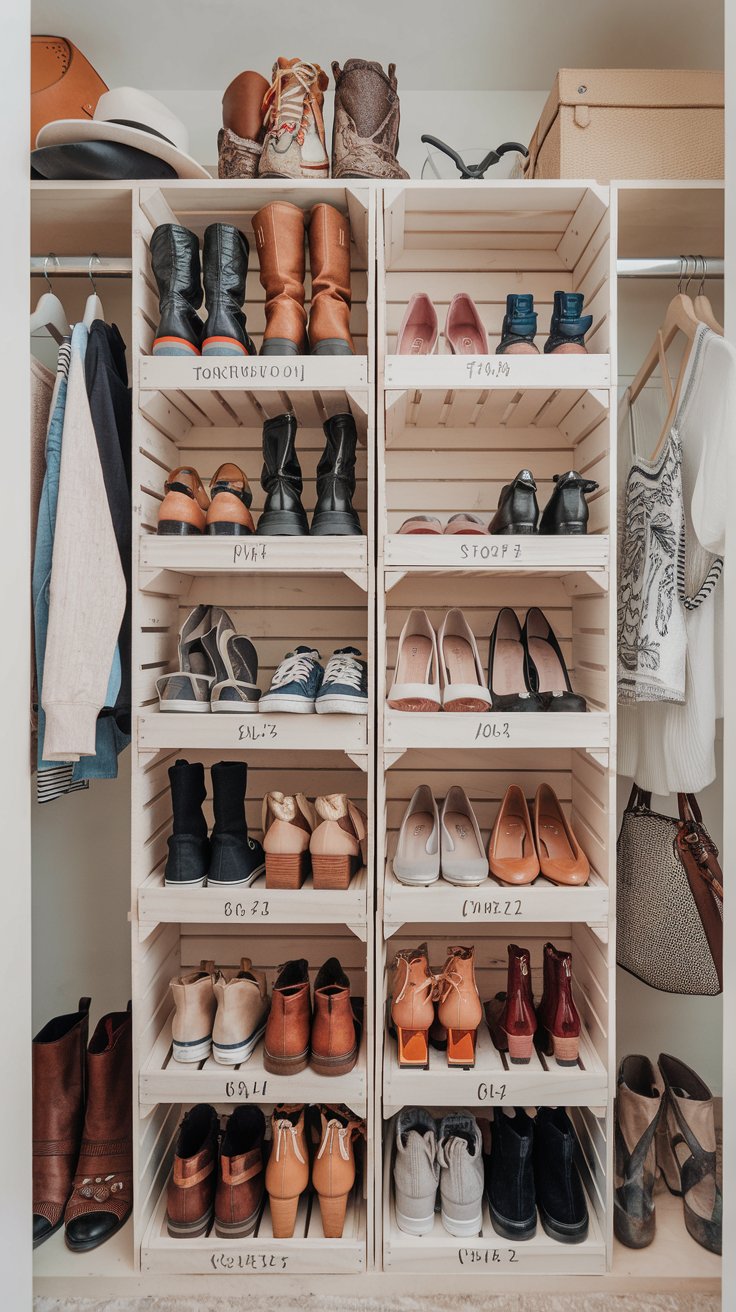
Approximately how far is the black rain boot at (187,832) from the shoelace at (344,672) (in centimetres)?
38

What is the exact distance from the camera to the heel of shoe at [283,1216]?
61.3 inches

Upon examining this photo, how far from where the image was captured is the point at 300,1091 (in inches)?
62.5

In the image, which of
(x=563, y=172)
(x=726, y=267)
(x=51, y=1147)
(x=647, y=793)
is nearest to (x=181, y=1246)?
(x=51, y=1147)

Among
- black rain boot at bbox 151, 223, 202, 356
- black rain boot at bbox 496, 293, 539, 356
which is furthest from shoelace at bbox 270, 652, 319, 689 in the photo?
black rain boot at bbox 496, 293, 539, 356

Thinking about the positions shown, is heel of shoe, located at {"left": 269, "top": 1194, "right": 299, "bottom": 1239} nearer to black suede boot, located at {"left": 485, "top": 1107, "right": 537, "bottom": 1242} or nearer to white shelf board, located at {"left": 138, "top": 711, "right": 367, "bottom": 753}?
black suede boot, located at {"left": 485, "top": 1107, "right": 537, "bottom": 1242}

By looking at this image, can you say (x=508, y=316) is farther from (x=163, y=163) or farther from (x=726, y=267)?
(x=163, y=163)

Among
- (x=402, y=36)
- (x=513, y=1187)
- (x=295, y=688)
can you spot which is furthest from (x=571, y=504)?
(x=513, y=1187)

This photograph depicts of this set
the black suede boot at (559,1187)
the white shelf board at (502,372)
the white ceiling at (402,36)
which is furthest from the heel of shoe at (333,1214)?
the white ceiling at (402,36)

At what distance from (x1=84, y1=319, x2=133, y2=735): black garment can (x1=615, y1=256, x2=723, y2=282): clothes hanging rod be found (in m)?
1.16

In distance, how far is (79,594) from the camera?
4.95 feet

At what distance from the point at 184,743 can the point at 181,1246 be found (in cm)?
105

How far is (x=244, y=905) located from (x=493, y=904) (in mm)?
536

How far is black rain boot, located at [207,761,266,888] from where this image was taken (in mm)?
1648

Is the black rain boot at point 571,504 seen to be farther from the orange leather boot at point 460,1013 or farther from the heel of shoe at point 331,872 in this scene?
the orange leather boot at point 460,1013
